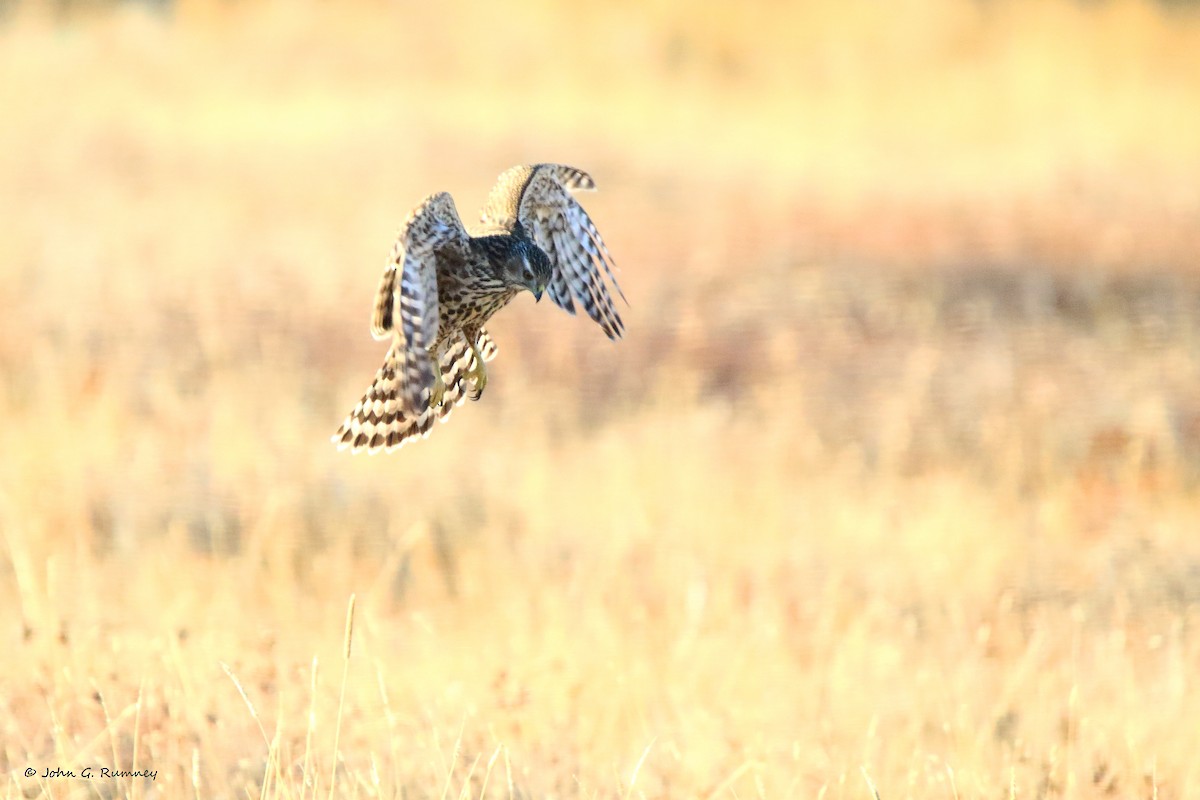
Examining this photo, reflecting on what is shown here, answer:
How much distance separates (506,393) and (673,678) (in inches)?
208

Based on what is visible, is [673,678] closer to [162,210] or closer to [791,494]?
[791,494]

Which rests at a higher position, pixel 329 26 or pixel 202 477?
pixel 329 26

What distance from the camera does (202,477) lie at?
9.61m

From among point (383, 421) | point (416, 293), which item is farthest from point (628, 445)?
point (416, 293)

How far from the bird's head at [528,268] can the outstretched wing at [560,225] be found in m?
0.10

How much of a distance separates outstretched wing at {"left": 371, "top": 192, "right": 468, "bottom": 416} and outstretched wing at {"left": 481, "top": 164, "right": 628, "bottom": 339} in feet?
1.66

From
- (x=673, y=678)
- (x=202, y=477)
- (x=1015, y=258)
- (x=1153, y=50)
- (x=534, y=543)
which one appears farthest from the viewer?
(x=1153, y=50)

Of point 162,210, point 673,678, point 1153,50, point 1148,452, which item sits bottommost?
point 673,678

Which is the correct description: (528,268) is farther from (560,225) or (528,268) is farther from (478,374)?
(560,225)

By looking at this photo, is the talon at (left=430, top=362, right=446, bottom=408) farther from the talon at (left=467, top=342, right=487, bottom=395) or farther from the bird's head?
the bird's head

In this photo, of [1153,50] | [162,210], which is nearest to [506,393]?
[162,210]

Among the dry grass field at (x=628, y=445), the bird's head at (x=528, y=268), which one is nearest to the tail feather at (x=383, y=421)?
the bird's head at (x=528, y=268)

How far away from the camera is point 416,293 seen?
378 centimetres

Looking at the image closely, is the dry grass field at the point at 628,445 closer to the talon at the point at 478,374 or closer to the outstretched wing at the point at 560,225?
the talon at the point at 478,374
